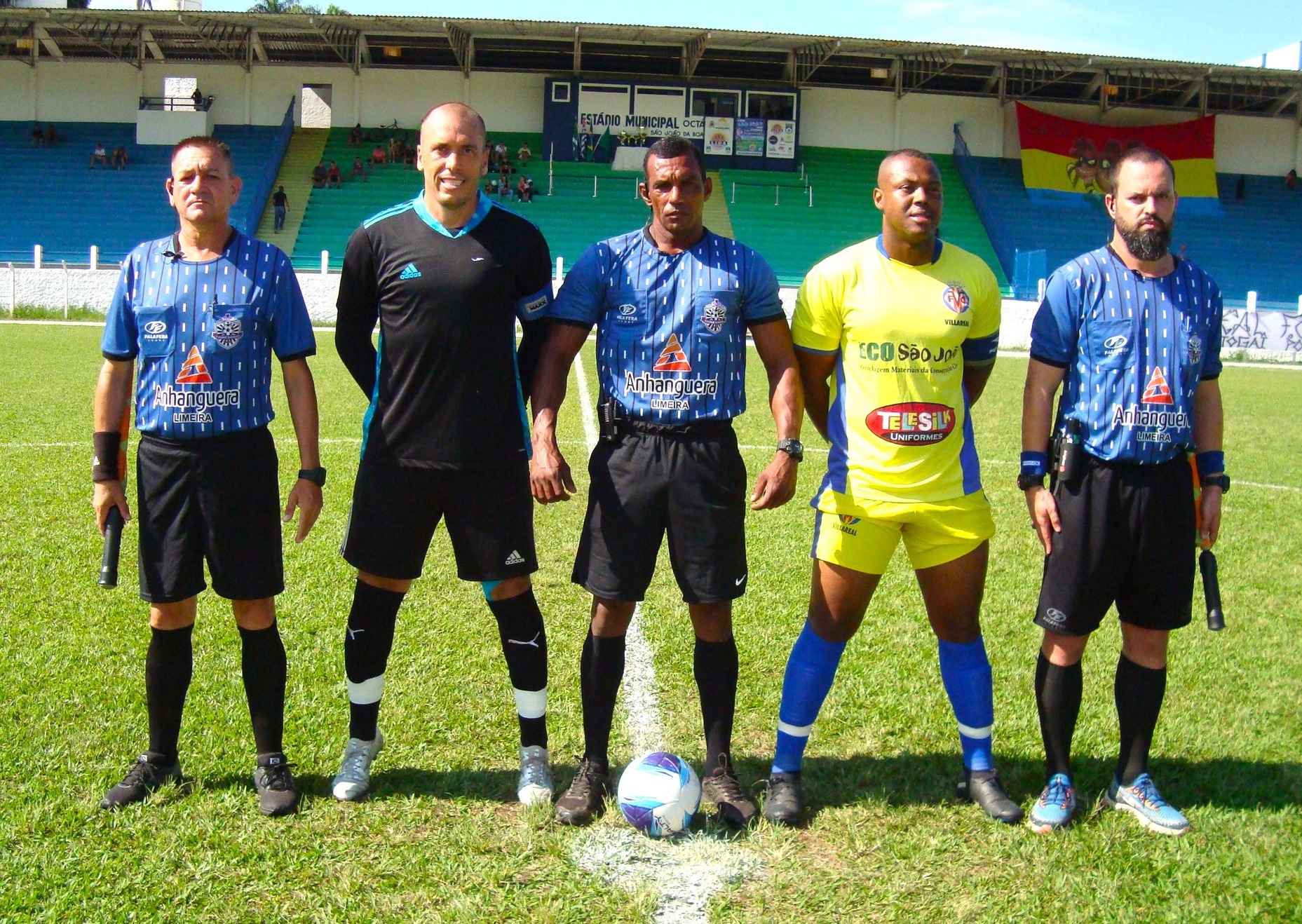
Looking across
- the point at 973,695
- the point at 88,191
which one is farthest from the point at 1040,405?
the point at 88,191

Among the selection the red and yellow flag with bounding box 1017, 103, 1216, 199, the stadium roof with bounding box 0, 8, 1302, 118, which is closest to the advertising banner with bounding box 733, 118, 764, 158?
the stadium roof with bounding box 0, 8, 1302, 118

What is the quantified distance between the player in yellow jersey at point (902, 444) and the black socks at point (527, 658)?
32.0 inches

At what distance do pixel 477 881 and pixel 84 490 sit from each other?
20.8ft

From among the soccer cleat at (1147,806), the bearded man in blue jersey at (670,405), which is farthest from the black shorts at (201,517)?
the soccer cleat at (1147,806)

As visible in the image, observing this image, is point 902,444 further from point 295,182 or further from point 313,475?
point 295,182

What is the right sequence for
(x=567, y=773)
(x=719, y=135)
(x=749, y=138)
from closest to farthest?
1. (x=567, y=773)
2. (x=719, y=135)
3. (x=749, y=138)

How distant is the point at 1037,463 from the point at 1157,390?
16.6 inches

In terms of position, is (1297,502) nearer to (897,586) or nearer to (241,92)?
(897,586)

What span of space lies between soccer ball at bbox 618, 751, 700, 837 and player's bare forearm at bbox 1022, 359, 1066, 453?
→ 151 centimetres

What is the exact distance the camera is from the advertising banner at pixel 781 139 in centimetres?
3906

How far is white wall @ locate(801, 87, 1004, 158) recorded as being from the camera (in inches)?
1571

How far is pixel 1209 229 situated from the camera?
38.5 metres

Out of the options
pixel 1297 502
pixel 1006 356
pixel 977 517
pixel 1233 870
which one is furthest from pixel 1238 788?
pixel 1006 356

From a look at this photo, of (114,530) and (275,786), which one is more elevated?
(114,530)
